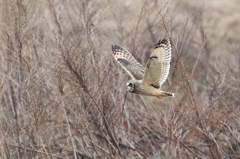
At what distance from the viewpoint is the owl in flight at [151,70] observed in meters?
6.35

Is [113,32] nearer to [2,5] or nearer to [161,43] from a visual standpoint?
[2,5]

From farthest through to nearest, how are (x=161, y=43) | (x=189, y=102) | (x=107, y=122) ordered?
(x=189, y=102), (x=107, y=122), (x=161, y=43)

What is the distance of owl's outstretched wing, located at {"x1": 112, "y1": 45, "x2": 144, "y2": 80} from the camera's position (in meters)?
7.26

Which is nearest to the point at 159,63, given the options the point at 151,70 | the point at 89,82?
the point at 151,70

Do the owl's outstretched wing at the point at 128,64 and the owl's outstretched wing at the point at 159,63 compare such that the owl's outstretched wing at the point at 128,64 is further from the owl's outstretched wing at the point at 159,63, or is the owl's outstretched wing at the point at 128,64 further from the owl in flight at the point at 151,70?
the owl's outstretched wing at the point at 159,63

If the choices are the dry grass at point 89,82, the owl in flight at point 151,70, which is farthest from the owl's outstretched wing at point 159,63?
the dry grass at point 89,82

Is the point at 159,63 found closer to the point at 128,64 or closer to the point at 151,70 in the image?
the point at 151,70

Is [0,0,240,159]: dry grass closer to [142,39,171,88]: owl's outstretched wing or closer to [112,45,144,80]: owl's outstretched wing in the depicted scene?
[112,45,144,80]: owl's outstretched wing

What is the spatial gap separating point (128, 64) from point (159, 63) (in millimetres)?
1093

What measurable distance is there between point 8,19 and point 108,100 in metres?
2.63

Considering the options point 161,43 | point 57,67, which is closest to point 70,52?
point 57,67

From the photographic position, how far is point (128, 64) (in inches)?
291

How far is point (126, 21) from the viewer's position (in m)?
10.9

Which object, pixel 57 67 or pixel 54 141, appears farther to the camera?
pixel 54 141
